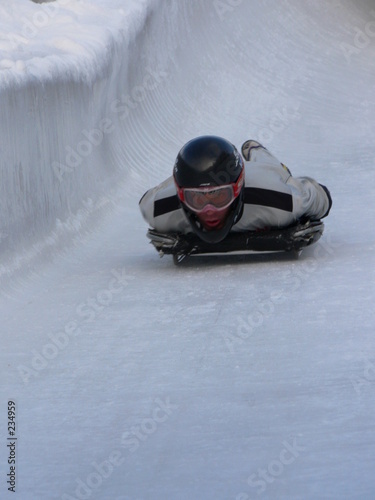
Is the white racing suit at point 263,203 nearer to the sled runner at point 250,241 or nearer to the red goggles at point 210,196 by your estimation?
the sled runner at point 250,241

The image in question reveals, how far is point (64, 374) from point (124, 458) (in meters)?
0.74

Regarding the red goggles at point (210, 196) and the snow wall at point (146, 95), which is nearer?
the red goggles at point (210, 196)

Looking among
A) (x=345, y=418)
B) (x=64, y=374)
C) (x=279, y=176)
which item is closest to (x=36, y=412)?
(x=64, y=374)

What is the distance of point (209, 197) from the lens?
4.40m

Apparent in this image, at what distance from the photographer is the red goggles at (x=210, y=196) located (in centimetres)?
439

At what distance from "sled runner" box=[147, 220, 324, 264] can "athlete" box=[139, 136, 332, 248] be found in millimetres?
46

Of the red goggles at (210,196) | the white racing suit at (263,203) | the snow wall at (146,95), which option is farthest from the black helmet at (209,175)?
the snow wall at (146,95)

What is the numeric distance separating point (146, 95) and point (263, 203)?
Answer: 3.81 metres

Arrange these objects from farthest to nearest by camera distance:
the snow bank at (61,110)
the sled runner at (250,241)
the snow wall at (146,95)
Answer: the snow wall at (146,95)
the snow bank at (61,110)
the sled runner at (250,241)

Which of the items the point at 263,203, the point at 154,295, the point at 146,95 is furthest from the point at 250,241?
the point at 146,95

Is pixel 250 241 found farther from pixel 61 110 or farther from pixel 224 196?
pixel 61 110

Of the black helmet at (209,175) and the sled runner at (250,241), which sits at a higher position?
the black helmet at (209,175)

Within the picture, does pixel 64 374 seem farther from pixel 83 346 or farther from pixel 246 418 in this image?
pixel 246 418

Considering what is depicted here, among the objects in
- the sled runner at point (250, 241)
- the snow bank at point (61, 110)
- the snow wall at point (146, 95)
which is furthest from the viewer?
the snow wall at point (146, 95)
